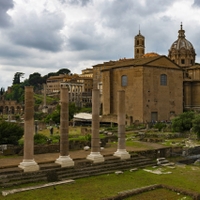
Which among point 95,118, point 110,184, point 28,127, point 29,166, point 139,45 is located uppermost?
point 139,45

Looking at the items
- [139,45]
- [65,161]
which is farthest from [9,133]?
[139,45]

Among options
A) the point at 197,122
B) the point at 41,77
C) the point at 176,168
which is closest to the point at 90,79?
the point at 41,77

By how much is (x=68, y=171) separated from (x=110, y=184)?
2.23 metres

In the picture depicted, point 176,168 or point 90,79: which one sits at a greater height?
point 90,79

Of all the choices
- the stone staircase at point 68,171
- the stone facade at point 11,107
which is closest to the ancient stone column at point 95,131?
the stone staircase at point 68,171

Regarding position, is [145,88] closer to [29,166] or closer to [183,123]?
[183,123]

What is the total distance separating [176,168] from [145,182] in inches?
158

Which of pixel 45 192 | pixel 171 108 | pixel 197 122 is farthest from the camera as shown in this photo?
pixel 171 108

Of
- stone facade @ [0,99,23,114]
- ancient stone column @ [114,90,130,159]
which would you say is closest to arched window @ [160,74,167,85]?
ancient stone column @ [114,90,130,159]

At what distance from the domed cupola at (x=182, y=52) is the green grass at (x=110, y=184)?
153ft

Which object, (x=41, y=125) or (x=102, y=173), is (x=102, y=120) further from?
(x=102, y=173)

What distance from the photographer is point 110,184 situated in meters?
13.1

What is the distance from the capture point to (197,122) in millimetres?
27406

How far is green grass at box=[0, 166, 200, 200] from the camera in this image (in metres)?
11.2
